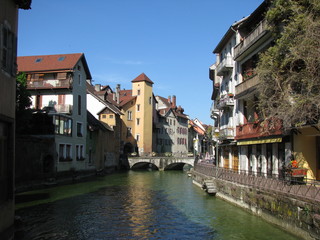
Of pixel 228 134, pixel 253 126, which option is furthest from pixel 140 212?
pixel 228 134

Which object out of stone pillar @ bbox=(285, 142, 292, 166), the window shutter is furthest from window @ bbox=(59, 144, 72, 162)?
stone pillar @ bbox=(285, 142, 292, 166)

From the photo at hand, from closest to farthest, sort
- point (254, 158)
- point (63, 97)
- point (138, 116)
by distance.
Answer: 1. point (254, 158)
2. point (63, 97)
3. point (138, 116)

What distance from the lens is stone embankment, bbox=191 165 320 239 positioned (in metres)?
12.4

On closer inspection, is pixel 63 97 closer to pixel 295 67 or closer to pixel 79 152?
pixel 79 152

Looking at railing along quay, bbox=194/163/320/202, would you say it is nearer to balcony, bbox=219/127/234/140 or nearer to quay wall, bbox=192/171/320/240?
quay wall, bbox=192/171/320/240

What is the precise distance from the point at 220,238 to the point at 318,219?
427 cm

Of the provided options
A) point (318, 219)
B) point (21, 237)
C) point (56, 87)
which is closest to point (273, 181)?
point (318, 219)

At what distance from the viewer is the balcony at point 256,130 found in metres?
19.6

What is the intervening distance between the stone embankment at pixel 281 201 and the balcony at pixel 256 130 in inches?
114

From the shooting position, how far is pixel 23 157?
99.6ft

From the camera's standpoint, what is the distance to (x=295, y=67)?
16.5 meters

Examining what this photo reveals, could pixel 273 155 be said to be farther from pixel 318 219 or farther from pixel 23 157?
pixel 23 157

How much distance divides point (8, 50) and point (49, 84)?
96.3ft

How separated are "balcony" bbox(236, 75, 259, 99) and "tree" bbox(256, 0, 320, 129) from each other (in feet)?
19.8
